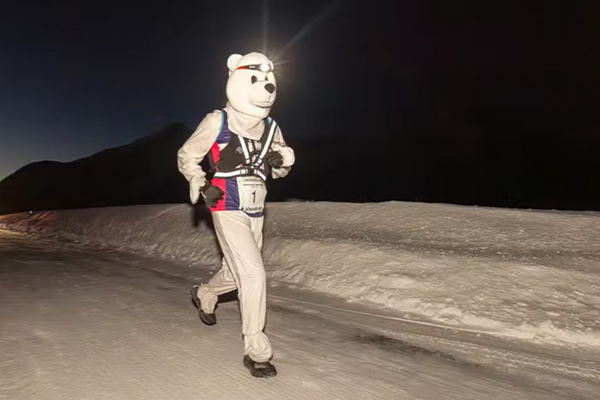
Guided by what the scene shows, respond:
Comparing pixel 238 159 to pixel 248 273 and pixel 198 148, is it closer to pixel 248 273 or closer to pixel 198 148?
pixel 198 148

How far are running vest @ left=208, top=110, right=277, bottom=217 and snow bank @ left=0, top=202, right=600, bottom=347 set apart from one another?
2.70 m

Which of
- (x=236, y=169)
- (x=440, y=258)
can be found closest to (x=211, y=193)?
(x=236, y=169)

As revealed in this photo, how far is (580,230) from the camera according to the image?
7.80 metres

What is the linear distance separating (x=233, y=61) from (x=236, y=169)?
932 millimetres

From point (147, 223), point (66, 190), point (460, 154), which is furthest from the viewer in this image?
point (66, 190)

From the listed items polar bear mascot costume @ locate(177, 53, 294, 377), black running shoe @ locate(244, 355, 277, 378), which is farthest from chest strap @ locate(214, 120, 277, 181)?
black running shoe @ locate(244, 355, 277, 378)

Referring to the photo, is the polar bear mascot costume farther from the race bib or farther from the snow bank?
the snow bank

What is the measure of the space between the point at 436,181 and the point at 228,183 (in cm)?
8789

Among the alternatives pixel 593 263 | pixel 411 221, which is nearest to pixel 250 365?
pixel 593 263

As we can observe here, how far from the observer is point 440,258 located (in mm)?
6355

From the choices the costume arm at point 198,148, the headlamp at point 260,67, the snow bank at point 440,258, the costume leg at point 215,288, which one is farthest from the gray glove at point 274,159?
the snow bank at point 440,258

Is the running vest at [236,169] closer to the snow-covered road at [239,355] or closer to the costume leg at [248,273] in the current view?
the costume leg at [248,273]

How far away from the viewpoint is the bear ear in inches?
145

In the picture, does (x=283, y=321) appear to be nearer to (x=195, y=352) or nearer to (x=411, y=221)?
(x=195, y=352)
